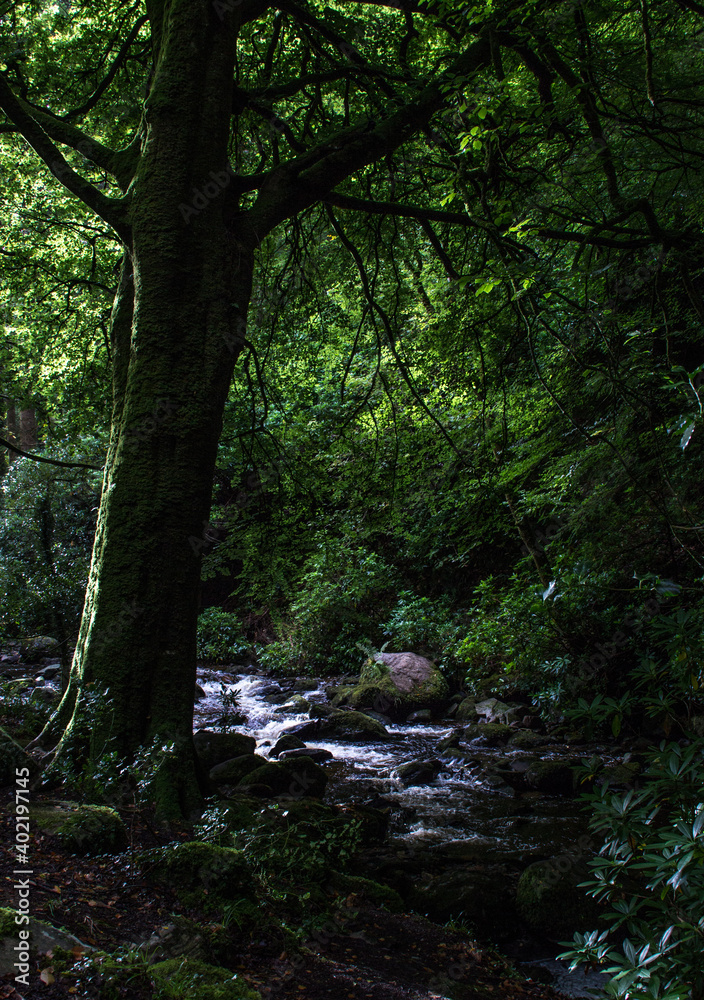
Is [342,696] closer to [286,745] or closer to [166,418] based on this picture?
[286,745]

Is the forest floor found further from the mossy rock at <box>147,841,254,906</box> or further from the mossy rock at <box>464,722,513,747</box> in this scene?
the mossy rock at <box>464,722,513,747</box>

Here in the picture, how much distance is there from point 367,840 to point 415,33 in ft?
24.1

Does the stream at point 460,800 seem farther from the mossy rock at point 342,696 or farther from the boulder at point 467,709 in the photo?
the mossy rock at point 342,696

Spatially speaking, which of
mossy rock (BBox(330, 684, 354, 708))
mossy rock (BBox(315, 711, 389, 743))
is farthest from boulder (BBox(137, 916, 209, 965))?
mossy rock (BBox(330, 684, 354, 708))

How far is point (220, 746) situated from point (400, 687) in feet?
16.5

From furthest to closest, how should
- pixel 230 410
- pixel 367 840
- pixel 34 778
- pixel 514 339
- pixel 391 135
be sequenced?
pixel 230 410 < pixel 514 339 < pixel 367 840 < pixel 391 135 < pixel 34 778

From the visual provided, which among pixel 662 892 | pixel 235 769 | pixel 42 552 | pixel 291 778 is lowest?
pixel 291 778

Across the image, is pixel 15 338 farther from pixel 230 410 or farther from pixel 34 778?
pixel 34 778

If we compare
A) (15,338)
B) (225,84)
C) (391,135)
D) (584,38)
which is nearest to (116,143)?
(15,338)

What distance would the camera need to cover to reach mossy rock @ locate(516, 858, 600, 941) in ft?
12.5

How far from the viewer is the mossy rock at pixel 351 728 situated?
8.84 m

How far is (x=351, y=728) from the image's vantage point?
355 inches

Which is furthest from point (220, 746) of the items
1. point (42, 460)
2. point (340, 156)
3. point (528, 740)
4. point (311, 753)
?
point (340, 156)

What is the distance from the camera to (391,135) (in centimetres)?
428
